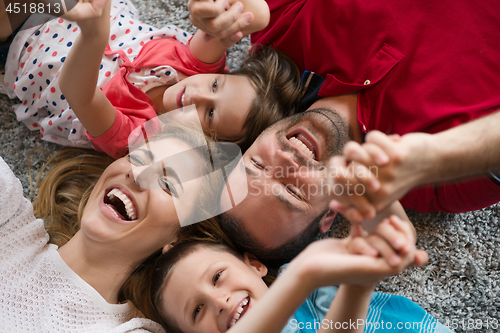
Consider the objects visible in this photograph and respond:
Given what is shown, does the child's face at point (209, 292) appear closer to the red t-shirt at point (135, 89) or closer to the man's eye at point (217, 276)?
the man's eye at point (217, 276)

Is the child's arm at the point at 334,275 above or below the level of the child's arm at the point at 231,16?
below

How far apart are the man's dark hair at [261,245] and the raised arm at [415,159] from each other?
1.54ft

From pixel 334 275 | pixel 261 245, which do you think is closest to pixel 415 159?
pixel 334 275

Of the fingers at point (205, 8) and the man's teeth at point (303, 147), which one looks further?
the man's teeth at point (303, 147)

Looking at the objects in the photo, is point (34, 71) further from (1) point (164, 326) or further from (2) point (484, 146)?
(2) point (484, 146)

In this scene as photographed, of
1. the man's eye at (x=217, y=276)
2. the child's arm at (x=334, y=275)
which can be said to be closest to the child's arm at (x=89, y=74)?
the man's eye at (x=217, y=276)

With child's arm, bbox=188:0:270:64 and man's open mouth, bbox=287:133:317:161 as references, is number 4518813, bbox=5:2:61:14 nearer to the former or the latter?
child's arm, bbox=188:0:270:64

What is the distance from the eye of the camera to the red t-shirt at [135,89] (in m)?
1.06

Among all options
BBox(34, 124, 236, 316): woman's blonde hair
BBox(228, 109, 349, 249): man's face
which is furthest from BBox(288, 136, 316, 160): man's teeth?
BBox(34, 124, 236, 316): woman's blonde hair

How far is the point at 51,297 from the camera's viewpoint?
3.24ft

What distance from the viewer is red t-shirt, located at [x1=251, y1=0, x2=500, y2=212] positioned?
1.02 m

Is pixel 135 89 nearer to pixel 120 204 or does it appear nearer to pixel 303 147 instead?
pixel 120 204

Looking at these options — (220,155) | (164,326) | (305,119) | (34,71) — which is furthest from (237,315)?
(34,71)

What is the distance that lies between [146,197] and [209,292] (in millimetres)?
295
